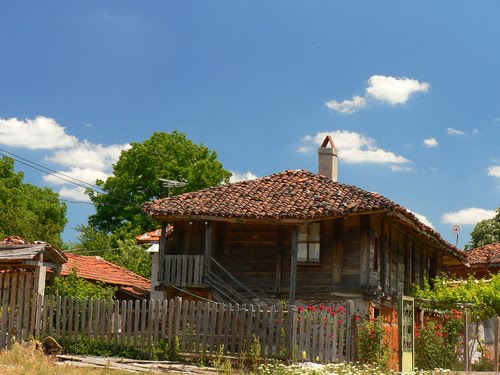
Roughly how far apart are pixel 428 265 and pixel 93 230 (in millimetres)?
25784

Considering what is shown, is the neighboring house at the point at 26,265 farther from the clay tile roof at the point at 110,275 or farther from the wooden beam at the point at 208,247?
the clay tile roof at the point at 110,275

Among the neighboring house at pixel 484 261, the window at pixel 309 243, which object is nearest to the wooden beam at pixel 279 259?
the window at pixel 309 243

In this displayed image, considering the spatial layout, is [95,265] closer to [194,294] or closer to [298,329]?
[194,294]

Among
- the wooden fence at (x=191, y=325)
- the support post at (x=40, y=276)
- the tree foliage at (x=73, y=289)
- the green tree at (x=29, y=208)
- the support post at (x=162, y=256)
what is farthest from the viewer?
the green tree at (x=29, y=208)

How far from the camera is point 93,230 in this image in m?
51.7

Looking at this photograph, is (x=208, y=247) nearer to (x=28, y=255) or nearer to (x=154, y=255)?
(x=28, y=255)

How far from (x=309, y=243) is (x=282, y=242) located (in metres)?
0.87

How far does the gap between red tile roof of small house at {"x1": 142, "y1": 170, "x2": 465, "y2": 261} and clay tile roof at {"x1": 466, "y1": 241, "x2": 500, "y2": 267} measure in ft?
32.9

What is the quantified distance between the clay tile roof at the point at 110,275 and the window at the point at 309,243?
7693mm

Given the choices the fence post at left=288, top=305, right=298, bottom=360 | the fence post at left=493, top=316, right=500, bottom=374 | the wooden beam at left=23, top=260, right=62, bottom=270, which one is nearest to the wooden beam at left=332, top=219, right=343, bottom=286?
the fence post at left=288, top=305, right=298, bottom=360

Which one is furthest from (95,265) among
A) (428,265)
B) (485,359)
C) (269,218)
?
(485,359)

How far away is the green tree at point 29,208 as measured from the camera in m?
42.9

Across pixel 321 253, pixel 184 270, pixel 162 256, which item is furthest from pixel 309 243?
pixel 162 256

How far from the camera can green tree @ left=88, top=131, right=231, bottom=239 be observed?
159ft
